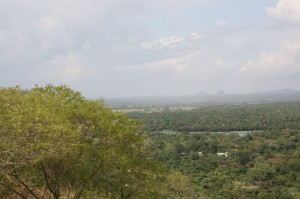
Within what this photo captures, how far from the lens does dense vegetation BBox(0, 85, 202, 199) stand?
32.2 feet

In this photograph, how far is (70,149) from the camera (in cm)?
1123

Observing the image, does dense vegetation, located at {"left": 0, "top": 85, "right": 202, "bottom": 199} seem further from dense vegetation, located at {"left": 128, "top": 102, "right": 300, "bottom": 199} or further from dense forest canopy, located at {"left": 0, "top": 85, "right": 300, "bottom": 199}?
dense vegetation, located at {"left": 128, "top": 102, "right": 300, "bottom": 199}

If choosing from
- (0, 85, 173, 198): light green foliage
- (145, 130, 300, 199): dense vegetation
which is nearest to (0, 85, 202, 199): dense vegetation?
(0, 85, 173, 198): light green foliage

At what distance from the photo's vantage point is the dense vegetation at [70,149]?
32.2 ft

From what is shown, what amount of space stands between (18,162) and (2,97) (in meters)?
2.20

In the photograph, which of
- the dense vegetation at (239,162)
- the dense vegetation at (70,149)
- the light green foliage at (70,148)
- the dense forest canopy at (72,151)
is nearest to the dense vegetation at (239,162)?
the dense vegetation at (239,162)

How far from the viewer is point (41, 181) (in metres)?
13.0

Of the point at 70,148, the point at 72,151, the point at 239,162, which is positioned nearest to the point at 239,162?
the point at 239,162

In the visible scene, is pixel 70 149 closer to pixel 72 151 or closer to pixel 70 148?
pixel 70 148

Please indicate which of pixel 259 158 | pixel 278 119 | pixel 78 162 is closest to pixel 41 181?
pixel 78 162

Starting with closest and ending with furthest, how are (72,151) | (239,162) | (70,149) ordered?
(70,149)
(72,151)
(239,162)

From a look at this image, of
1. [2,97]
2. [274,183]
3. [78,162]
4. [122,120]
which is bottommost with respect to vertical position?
[274,183]

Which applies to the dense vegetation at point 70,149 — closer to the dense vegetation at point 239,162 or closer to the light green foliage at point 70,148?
the light green foliage at point 70,148

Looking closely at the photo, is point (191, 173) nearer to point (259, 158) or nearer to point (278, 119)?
point (259, 158)
